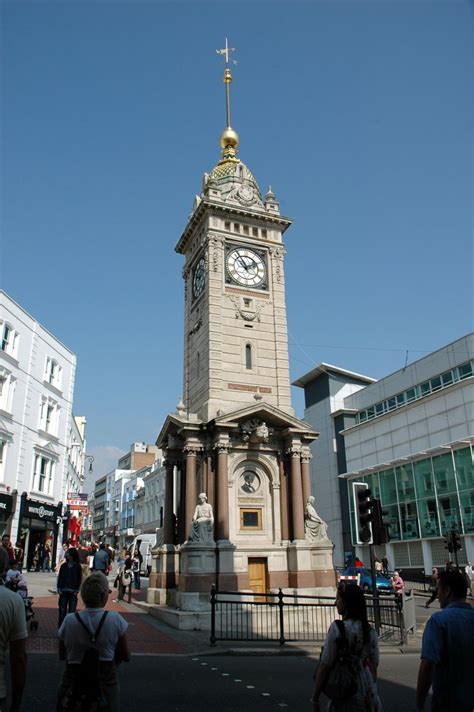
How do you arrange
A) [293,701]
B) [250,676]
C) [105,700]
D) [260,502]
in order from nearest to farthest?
[105,700] < [293,701] < [250,676] < [260,502]

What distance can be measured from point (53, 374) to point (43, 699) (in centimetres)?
3225

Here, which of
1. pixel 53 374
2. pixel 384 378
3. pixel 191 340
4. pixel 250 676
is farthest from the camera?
pixel 384 378

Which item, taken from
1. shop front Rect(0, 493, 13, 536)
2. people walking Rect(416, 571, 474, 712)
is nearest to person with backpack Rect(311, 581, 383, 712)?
people walking Rect(416, 571, 474, 712)

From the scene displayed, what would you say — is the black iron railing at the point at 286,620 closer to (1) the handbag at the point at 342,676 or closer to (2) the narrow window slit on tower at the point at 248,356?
(2) the narrow window slit on tower at the point at 248,356

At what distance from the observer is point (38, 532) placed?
115ft

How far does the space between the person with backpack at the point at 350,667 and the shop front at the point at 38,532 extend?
31.1 metres

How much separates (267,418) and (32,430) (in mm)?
18136

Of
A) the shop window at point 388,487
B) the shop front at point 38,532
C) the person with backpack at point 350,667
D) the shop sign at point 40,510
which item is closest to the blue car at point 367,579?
the shop window at point 388,487

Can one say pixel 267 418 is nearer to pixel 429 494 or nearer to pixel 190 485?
pixel 190 485

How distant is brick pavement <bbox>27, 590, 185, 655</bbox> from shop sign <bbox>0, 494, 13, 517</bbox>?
1010 cm

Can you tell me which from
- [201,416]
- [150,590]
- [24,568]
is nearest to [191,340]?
[201,416]

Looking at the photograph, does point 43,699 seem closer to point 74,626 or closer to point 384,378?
point 74,626

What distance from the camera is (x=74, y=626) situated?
4.92 m

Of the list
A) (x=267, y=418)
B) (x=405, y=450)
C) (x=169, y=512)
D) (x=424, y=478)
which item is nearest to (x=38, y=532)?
(x=169, y=512)
